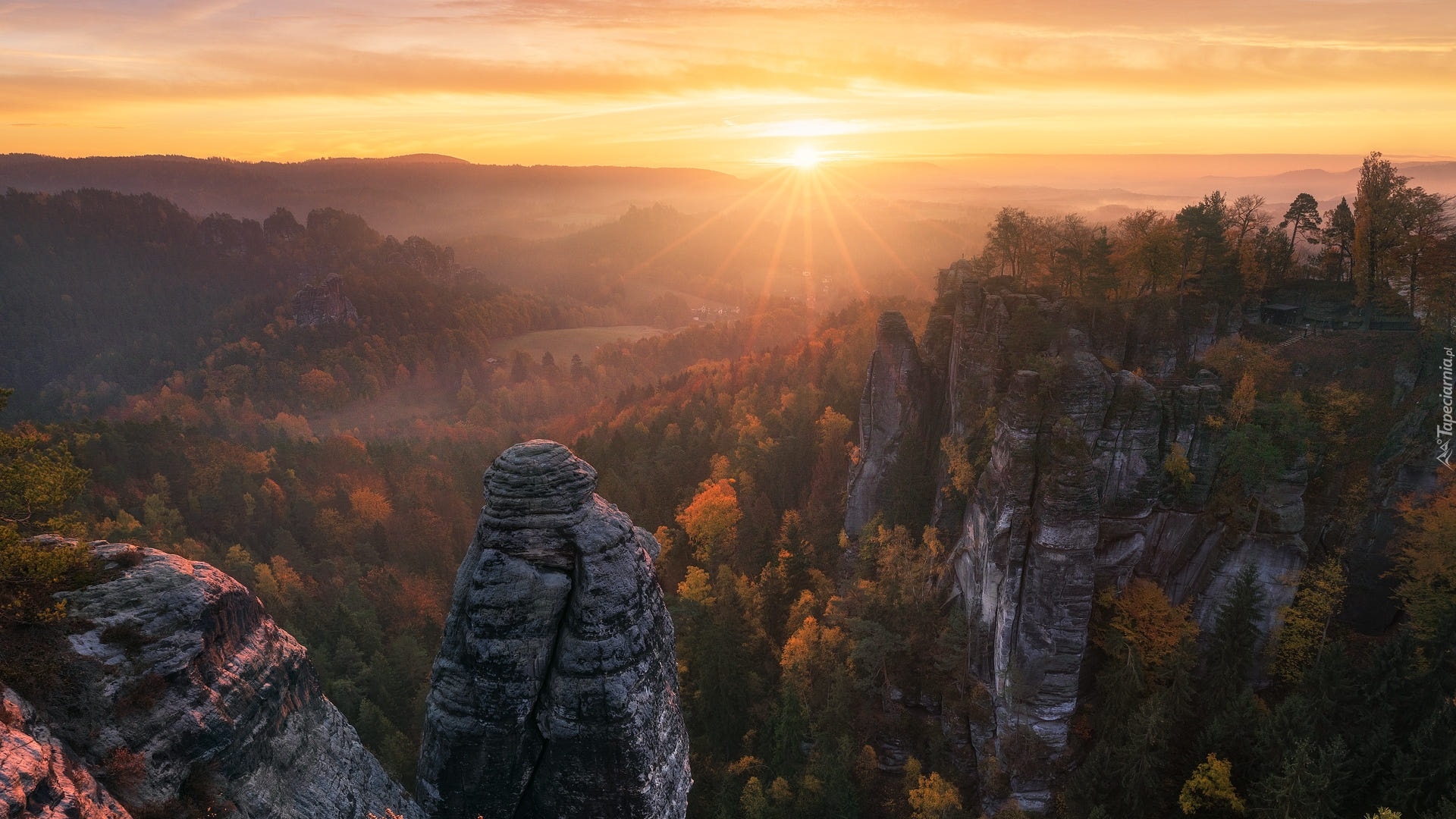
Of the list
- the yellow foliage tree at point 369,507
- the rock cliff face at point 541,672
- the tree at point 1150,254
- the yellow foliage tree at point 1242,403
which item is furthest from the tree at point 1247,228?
the yellow foliage tree at point 369,507

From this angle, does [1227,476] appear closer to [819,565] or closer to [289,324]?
[819,565]

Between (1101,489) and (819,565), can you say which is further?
(819,565)

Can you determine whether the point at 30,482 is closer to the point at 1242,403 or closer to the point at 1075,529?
the point at 1075,529

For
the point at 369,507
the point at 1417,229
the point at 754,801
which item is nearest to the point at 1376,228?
the point at 1417,229

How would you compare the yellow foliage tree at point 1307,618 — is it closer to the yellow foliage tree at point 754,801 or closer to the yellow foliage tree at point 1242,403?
the yellow foliage tree at point 1242,403

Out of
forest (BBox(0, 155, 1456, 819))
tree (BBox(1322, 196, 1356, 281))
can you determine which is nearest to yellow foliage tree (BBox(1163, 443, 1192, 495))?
forest (BBox(0, 155, 1456, 819))

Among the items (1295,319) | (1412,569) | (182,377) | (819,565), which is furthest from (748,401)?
(182,377)
